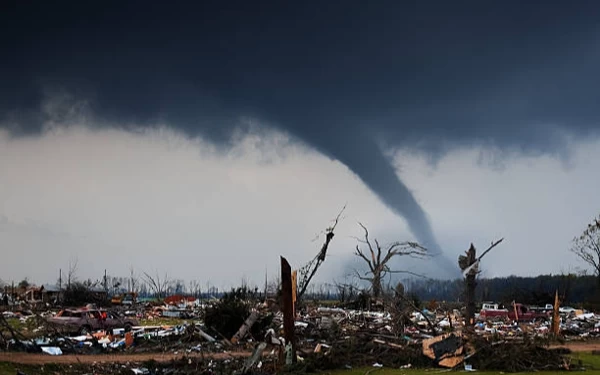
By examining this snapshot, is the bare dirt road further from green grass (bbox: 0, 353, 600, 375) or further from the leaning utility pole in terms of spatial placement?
the leaning utility pole

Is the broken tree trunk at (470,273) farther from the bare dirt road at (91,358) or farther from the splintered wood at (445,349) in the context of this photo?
the bare dirt road at (91,358)

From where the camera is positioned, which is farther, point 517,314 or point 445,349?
point 517,314

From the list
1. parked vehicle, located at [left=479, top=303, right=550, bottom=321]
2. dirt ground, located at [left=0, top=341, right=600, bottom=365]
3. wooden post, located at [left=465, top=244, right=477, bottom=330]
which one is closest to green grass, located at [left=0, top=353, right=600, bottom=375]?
dirt ground, located at [left=0, top=341, right=600, bottom=365]

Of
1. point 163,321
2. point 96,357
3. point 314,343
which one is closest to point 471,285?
point 314,343

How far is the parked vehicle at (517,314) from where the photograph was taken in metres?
39.1

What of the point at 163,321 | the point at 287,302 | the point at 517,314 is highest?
the point at 287,302

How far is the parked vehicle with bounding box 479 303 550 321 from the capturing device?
39.1 m

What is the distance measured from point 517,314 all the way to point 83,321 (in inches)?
1028

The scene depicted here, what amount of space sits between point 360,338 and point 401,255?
25.9m

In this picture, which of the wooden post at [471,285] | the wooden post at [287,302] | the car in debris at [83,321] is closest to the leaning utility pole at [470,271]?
the wooden post at [471,285]

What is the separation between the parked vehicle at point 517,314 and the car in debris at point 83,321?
22.4 m

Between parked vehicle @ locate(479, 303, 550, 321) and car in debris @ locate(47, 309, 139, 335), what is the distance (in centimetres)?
2239

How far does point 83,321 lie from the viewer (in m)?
26.7

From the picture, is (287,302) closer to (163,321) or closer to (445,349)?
(445,349)
